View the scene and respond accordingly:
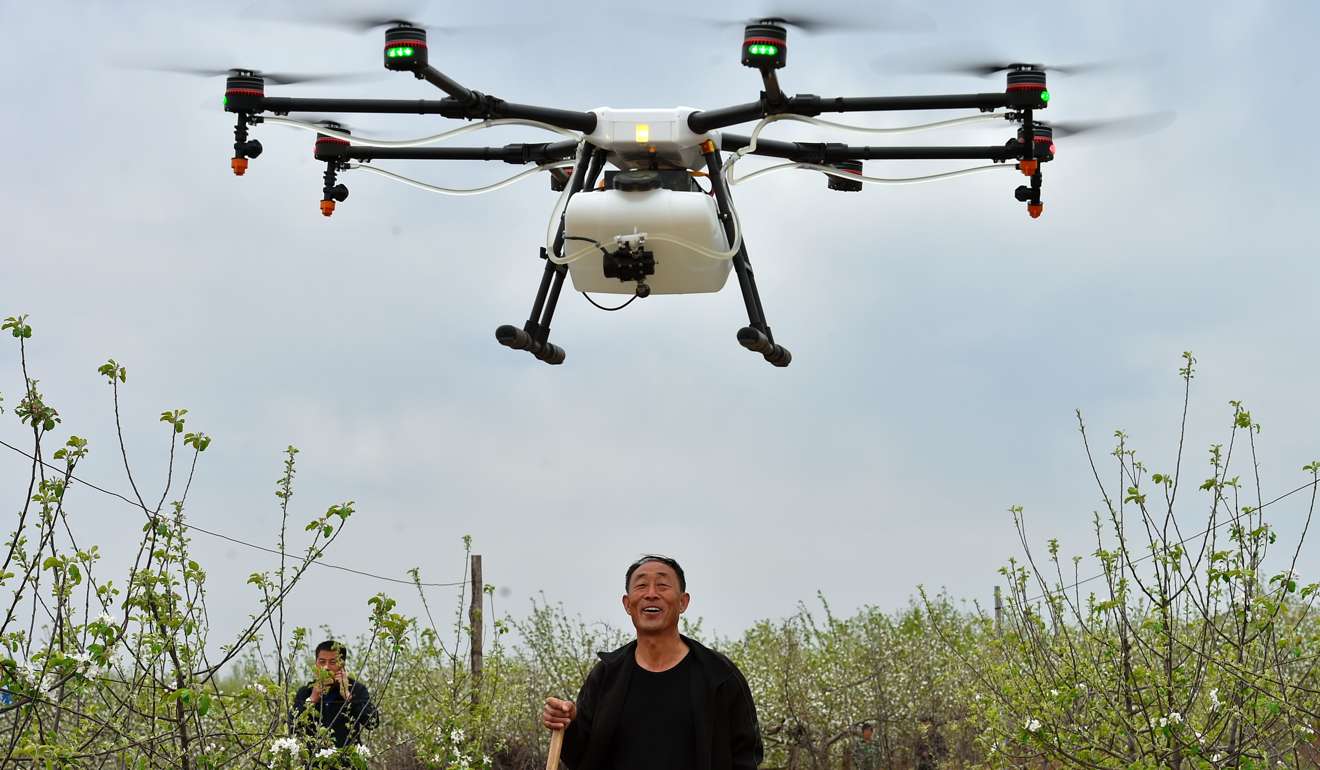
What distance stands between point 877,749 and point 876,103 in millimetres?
7752

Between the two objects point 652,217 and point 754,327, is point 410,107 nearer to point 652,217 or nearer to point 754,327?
point 652,217

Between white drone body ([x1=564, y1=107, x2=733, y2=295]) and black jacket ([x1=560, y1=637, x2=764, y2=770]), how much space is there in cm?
259

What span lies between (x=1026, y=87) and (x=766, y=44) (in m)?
1.19

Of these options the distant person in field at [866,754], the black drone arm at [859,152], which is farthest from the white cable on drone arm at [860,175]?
the distant person in field at [866,754]

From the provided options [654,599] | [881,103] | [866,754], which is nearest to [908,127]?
[881,103]

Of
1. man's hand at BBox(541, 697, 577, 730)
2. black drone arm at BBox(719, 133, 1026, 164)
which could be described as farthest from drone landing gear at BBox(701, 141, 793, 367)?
man's hand at BBox(541, 697, 577, 730)

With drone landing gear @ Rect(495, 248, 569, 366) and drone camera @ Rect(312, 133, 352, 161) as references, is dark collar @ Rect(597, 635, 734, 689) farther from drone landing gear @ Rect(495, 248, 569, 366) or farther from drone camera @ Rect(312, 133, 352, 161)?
drone camera @ Rect(312, 133, 352, 161)

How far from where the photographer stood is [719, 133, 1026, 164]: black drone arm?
7961 millimetres

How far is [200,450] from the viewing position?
5.41 meters

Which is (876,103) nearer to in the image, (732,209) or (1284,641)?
(732,209)

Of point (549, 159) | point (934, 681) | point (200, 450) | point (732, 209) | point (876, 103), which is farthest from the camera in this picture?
point (934, 681)

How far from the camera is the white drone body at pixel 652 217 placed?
6.95 meters

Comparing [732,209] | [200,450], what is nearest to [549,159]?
[732,209]

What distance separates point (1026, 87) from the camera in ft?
21.5
